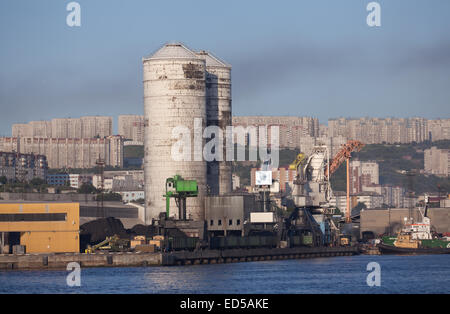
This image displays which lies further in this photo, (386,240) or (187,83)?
(386,240)

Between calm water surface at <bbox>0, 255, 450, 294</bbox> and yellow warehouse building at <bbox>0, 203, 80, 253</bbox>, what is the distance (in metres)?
10.2

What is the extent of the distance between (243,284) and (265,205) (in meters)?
51.7

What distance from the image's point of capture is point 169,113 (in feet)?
414

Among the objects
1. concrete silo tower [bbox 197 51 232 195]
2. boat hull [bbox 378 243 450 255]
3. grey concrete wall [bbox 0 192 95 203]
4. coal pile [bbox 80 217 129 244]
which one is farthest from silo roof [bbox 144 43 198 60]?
boat hull [bbox 378 243 450 255]

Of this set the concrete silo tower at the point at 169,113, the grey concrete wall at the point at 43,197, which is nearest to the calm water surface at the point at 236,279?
the concrete silo tower at the point at 169,113

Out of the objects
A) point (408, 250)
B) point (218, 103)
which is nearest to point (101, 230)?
point (218, 103)

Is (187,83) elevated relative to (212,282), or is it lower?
elevated

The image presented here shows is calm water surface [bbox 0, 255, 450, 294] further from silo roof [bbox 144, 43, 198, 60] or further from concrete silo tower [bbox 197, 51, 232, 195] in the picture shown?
concrete silo tower [bbox 197, 51, 232, 195]

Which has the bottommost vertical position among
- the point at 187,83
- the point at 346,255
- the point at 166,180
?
the point at 346,255

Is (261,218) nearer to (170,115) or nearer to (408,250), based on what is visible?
(170,115)

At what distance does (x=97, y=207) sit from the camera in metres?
147
